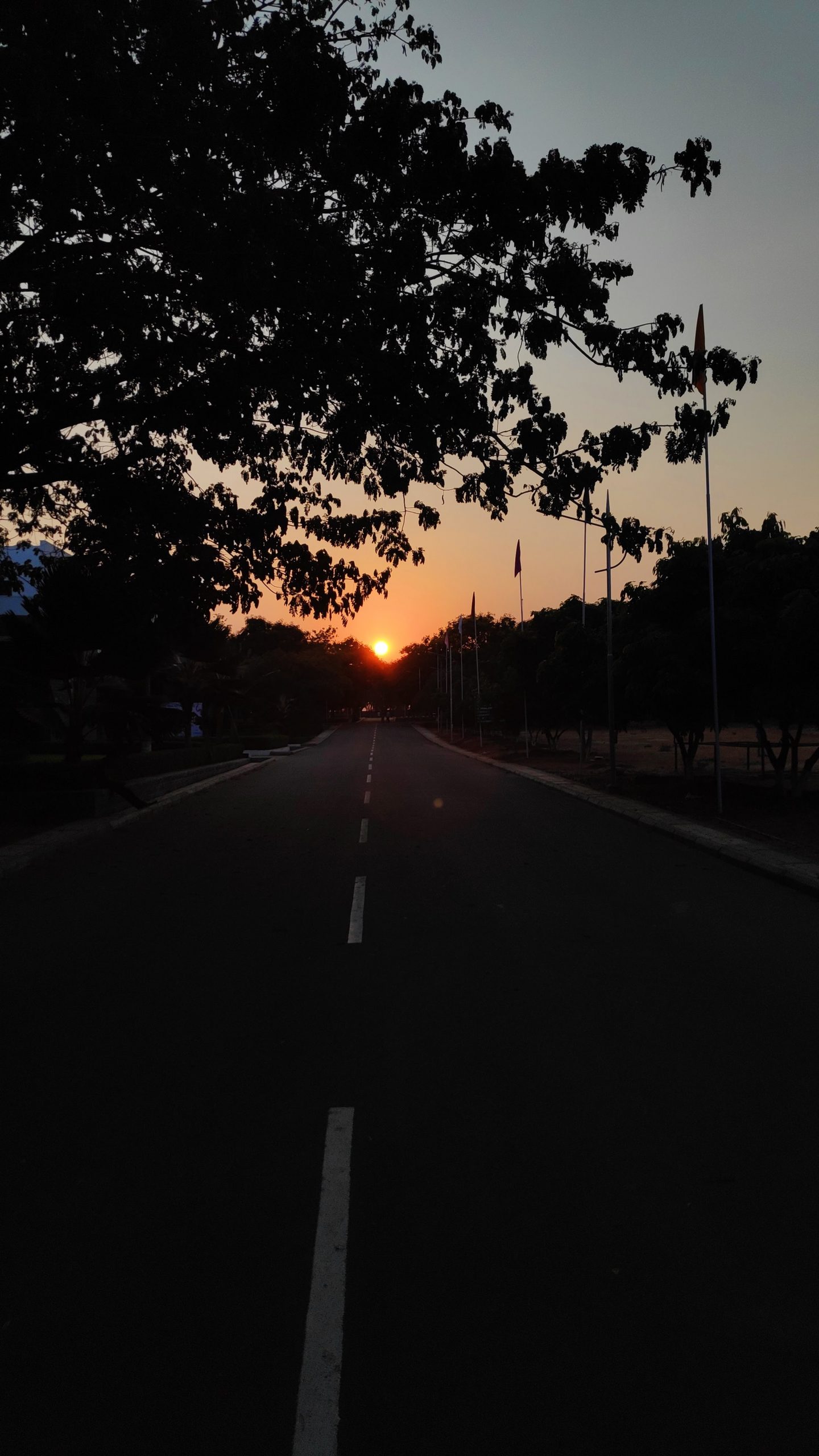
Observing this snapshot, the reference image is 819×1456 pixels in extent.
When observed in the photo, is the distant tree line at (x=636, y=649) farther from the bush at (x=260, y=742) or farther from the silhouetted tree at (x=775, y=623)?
the bush at (x=260, y=742)

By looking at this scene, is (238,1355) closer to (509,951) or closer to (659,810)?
(509,951)

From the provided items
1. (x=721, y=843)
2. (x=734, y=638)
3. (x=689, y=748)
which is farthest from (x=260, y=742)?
(x=721, y=843)

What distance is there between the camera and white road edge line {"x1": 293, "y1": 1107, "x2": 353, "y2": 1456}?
9.14 ft

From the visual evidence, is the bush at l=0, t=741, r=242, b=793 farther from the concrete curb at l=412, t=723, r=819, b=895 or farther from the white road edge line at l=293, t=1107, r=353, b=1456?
the white road edge line at l=293, t=1107, r=353, b=1456

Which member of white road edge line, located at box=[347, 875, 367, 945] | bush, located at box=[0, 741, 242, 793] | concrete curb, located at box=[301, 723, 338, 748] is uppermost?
bush, located at box=[0, 741, 242, 793]

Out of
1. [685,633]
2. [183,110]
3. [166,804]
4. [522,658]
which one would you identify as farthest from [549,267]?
[522,658]

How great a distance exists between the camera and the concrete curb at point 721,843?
11516mm

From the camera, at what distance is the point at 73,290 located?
1119 centimetres

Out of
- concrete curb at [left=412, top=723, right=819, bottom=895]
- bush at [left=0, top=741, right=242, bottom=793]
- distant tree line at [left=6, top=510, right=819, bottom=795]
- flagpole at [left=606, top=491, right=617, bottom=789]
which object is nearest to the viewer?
concrete curb at [left=412, top=723, right=819, bottom=895]

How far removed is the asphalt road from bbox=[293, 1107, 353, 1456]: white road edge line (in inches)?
1.4

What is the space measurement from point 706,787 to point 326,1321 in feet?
73.5

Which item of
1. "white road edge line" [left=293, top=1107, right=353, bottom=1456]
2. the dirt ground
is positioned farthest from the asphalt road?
the dirt ground

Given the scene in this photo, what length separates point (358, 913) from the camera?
9742 millimetres

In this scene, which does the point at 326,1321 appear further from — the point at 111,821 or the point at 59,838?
the point at 111,821
